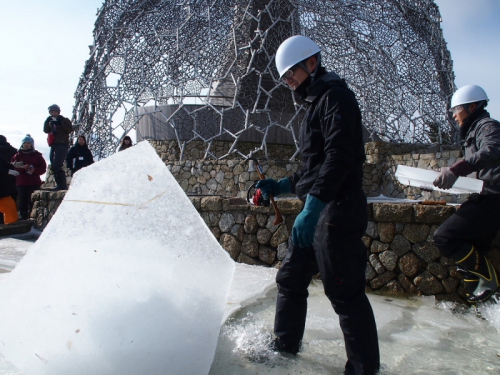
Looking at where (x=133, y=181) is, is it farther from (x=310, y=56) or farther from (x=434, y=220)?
(x=434, y=220)

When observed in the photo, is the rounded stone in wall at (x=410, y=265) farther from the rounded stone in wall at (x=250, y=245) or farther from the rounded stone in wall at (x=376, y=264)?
the rounded stone in wall at (x=250, y=245)

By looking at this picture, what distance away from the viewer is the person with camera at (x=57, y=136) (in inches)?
269

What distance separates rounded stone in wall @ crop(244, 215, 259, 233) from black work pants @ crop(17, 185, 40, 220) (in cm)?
495

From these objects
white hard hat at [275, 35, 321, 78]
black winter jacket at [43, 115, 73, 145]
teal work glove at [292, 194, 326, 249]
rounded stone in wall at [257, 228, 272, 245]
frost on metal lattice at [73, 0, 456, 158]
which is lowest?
rounded stone in wall at [257, 228, 272, 245]

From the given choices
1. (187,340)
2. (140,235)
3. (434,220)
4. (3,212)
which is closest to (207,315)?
(187,340)

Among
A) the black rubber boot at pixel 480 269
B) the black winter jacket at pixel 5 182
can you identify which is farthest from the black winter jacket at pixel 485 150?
the black winter jacket at pixel 5 182

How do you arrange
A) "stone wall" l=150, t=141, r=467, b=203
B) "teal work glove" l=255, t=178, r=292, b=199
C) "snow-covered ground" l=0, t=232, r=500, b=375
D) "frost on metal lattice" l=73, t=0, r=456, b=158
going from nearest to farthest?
1. "snow-covered ground" l=0, t=232, r=500, b=375
2. "teal work glove" l=255, t=178, r=292, b=199
3. "stone wall" l=150, t=141, r=467, b=203
4. "frost on metal lattice" l=73, t=0, r=456, b=158

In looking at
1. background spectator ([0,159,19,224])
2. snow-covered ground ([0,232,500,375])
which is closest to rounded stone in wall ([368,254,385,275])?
snow-covered ground ([0,232,500,375])

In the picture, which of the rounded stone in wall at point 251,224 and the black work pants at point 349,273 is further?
the rounded stone in wall at point 251,224

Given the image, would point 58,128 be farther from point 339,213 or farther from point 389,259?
point 339,213

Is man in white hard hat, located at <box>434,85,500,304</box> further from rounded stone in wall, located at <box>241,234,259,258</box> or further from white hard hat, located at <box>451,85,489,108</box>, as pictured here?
rounded stone in wall, located at <box>241,234,259,258</box>

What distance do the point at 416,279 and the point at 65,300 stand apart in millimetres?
2833

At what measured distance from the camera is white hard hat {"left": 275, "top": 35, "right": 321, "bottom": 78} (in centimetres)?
197

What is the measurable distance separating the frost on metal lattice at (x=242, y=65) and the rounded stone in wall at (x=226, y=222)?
487 centimetres
